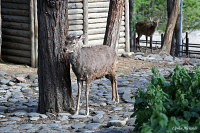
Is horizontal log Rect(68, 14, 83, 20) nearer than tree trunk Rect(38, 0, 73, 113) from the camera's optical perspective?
No

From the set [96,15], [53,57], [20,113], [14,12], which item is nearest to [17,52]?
[14,12]

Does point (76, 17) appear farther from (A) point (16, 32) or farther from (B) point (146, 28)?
(B) point (146, 28)

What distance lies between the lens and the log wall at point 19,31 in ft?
46.4

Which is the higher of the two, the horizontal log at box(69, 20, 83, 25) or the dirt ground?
the horizontal log at box(69, 20, 83, 25)

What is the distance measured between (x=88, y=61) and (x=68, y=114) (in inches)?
45.6

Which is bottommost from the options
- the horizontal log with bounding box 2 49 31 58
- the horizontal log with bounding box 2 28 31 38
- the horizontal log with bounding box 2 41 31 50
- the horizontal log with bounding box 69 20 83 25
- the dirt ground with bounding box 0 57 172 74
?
the dirt ground with bounding box 0 57 172 74

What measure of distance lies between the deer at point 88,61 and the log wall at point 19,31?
5.33 metres

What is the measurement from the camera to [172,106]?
17.5ft

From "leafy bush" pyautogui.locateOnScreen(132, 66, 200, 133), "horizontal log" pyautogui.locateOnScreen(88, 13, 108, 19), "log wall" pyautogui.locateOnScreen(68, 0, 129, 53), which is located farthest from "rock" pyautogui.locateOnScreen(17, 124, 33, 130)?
"horizontal log" pyautogui.locateOnScreen(88, 13, 108, 19)

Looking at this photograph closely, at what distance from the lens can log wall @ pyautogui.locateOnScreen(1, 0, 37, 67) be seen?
14.2 meters

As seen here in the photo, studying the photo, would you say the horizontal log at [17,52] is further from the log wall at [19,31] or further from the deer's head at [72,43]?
the deer's head at [72,43]

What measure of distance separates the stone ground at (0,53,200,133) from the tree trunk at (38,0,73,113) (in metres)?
0.30

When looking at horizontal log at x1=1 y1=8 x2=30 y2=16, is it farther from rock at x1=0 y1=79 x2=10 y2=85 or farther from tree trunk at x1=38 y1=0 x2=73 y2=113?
tree trunk at x1=38 y1=0 x2=73 y2=113

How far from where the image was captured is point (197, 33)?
36344 millimetres
